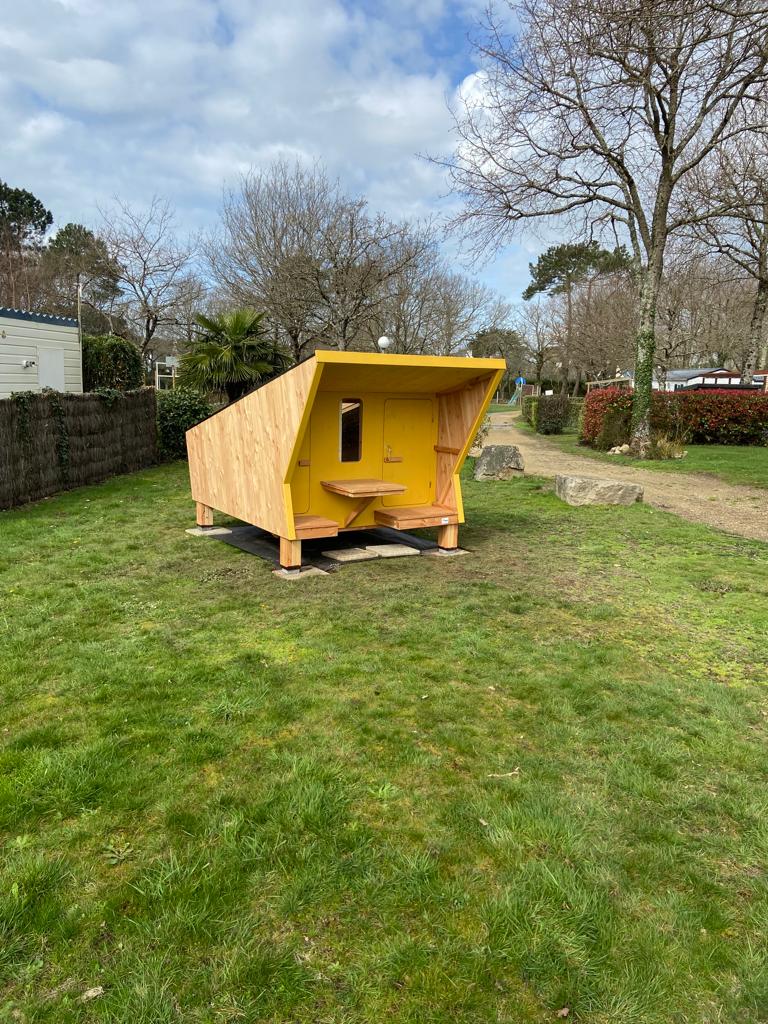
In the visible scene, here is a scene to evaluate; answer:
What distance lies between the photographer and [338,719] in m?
3.15

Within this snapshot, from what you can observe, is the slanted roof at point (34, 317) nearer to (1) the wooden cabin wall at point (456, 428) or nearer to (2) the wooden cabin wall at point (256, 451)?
(2) the wooden cabin wall at point (256, 451)

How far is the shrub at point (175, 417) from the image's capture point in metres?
13.8

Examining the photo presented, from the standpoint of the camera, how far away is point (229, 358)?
14.4 metres

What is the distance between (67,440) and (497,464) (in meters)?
7.65

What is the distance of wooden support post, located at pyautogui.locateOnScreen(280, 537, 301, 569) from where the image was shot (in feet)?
18.9

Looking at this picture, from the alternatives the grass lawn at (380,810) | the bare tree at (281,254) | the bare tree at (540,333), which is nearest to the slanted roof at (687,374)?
the bare tree at (540,333)

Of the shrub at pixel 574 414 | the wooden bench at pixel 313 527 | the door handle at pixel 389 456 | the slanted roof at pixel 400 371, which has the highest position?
the shrub at pixel 574 414

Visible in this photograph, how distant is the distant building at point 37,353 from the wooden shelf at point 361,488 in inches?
346

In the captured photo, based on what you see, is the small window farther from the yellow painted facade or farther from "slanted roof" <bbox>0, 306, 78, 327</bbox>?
"slanted roof" <bbox>0, 306, 78, 327</bbox>

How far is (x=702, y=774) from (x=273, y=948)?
195cm

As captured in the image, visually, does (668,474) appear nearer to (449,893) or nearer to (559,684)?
(559,684)

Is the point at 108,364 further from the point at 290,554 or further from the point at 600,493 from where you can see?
the point at 600,493

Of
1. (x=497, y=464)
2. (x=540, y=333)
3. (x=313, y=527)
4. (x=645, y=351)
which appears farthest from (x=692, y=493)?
(x=540, y=333)

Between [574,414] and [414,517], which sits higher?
[574,414]
